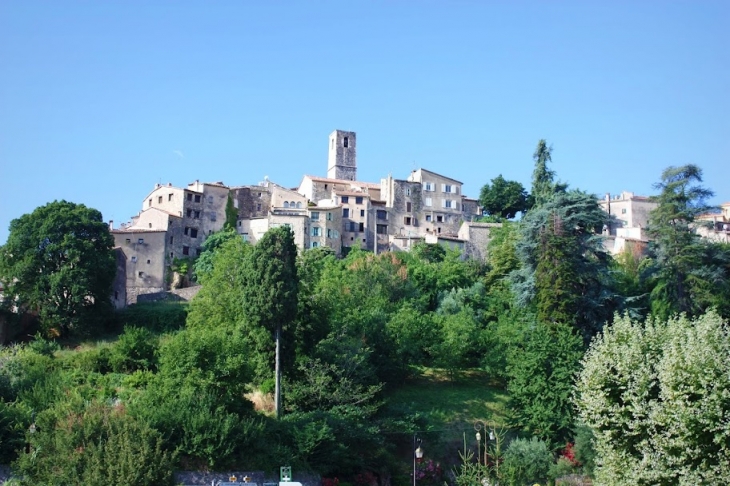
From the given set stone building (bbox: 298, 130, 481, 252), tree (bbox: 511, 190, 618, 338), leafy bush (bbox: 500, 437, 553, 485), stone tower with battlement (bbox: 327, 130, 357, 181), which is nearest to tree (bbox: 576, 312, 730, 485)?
leafy bush (bbox: 500, 437, 553, 485)

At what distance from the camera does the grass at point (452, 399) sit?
4291 cm

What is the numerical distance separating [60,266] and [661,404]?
37221mm

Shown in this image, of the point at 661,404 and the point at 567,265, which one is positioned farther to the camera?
the point at 567,265

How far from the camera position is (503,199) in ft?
290

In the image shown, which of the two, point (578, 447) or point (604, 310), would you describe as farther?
point (604, 310)

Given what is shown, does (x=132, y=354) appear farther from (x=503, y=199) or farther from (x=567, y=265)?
(x=503, y=199)

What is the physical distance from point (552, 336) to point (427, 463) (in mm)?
9930

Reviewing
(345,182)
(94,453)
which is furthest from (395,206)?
(94,453)

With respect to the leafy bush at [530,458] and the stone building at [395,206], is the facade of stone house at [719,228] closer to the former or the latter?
the stone building at [395,206]

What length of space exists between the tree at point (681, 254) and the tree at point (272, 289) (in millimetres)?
21675

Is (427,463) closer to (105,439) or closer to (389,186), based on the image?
(105,439)

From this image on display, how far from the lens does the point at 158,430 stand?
3278cm

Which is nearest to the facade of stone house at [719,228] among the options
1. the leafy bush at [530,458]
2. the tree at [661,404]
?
the leafy bush at [530,458]

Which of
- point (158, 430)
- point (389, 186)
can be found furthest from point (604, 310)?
point (389, 186)
